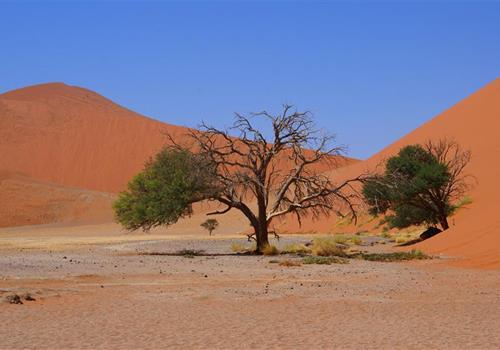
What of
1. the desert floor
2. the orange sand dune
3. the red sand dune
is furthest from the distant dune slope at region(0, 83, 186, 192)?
the desert floor

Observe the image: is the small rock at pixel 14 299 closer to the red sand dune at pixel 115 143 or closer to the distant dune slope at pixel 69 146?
the red sand dune at pixel 115 143

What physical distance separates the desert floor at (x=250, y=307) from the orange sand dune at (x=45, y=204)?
60.2 metres

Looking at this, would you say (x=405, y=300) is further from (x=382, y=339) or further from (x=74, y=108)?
(x=74, y=108)

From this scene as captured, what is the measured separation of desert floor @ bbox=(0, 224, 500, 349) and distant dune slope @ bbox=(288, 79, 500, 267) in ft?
12.7

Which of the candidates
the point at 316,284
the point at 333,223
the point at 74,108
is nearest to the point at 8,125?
the point at 74,108

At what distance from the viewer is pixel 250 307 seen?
14.4 metres

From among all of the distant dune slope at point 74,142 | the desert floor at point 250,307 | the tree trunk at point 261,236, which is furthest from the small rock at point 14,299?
the distant dune slope at point 74,142

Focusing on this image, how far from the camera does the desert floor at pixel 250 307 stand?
10672mm

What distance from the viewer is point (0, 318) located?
41.5 ft

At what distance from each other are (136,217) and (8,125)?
99423mm

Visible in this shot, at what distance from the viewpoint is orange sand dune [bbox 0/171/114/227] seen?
82250 millimetres

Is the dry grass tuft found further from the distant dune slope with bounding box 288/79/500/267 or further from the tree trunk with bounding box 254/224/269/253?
the tree trunk with bounding box 254/224/269/253

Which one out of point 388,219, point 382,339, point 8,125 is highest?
point 8,125

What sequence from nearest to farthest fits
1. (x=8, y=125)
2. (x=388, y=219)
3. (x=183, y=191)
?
(x=183, y=191) → (x=388, y=219) → (x=8, y=125)
